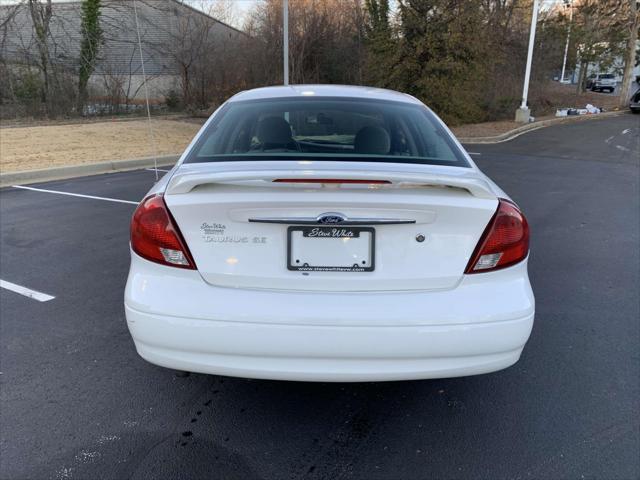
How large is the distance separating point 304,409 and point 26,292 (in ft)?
9.02

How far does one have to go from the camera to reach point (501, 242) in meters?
2.28

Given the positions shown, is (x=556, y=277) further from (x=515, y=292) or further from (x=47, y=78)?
(x=47, y=78)

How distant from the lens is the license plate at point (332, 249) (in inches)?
85.4

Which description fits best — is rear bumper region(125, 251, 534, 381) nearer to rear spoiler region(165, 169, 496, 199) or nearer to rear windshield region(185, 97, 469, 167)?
rear spoiler region(165, 169, 496, 199)

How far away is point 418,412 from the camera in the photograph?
2.72 meters

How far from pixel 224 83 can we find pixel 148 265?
71.9ft

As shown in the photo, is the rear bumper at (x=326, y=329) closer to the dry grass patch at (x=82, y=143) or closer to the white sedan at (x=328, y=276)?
the white sedan at (x=328, y=276)

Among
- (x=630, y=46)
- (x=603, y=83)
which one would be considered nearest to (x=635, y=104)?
(x=630, y=46)

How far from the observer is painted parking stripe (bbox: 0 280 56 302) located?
4043 millimetres

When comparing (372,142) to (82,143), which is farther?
(82,143)

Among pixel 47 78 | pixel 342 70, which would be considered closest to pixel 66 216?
pixel 47 78

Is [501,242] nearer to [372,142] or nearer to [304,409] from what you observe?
[372,142]

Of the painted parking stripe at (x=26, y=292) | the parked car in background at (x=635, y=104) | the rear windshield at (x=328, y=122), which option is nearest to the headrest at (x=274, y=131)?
the rear windshield at (x=328, y=122)

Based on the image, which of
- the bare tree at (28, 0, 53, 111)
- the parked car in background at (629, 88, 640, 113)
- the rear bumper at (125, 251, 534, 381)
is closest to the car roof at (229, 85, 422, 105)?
the rear bumper at (125, 251, 534, 381)
